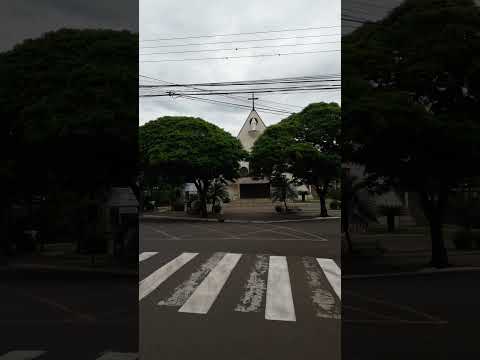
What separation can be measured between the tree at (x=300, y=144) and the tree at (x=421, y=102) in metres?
8.39

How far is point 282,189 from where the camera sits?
11.3 meters

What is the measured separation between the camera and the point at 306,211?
10.5m

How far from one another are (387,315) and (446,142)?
113cm

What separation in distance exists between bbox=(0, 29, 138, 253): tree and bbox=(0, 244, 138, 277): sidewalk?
0.55ft

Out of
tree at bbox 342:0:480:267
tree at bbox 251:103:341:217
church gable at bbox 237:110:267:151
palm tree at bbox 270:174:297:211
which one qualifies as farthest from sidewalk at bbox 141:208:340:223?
tree at bbox 342:0:480:267

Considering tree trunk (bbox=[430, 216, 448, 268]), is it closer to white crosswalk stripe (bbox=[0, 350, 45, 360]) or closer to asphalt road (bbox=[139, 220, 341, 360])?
white crosswalk stripe (bbox=[0, 350, 45, 360])

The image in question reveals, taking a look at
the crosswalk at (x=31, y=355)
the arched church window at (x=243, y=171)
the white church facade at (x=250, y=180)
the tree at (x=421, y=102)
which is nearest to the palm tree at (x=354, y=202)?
the tree at (x=421, y=102)

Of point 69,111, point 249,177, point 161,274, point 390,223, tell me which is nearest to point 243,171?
point 249,177

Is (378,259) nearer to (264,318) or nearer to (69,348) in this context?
(69,348)

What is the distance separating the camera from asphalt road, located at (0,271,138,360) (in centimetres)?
235

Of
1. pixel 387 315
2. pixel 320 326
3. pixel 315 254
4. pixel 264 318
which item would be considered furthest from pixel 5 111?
pixel 315 254

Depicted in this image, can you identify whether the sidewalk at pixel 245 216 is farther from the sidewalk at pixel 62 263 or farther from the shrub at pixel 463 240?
the shrub at pixel 463 240

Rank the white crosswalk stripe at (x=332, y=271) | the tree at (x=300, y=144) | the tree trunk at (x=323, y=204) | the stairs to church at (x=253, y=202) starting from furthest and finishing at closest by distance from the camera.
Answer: the stairs to church at (x=253, y=202)
the tree at (x=300, y=144)
the tree trunk at (x=323, y=204)
the white crosswalk stripe at (x=332, y=271)

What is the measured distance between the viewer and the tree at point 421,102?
217 cm
